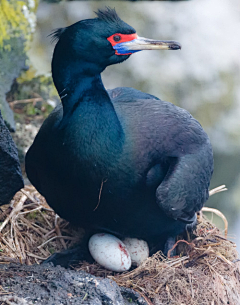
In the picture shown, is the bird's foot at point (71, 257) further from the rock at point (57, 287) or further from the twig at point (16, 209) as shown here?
the rock at point (57, 287)

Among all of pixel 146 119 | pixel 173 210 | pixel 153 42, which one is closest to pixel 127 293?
pixel 173 210

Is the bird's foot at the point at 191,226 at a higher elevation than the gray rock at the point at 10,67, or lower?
lower

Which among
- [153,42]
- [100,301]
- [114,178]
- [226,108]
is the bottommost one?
[226,108]

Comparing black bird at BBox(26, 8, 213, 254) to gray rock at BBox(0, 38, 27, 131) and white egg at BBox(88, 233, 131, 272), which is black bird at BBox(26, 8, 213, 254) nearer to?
white egg at BBox(88, 233, 131, 272)

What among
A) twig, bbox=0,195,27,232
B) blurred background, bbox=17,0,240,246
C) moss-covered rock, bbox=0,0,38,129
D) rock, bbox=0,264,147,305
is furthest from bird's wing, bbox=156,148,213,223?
blurred background, bbox=17,0,240,246

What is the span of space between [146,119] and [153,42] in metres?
0.55

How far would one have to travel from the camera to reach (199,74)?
518 centimetres

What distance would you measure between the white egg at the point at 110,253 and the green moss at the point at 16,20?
6.60ft

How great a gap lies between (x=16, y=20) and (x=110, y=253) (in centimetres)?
245

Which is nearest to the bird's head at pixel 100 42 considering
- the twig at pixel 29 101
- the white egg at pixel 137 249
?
the white egg at pixel 137 249

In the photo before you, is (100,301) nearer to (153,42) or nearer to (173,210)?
(173,210)

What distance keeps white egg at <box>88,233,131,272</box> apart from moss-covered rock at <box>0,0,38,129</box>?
1379mm

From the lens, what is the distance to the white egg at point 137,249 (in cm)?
296

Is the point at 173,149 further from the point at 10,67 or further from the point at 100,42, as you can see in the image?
the point at 10,67
